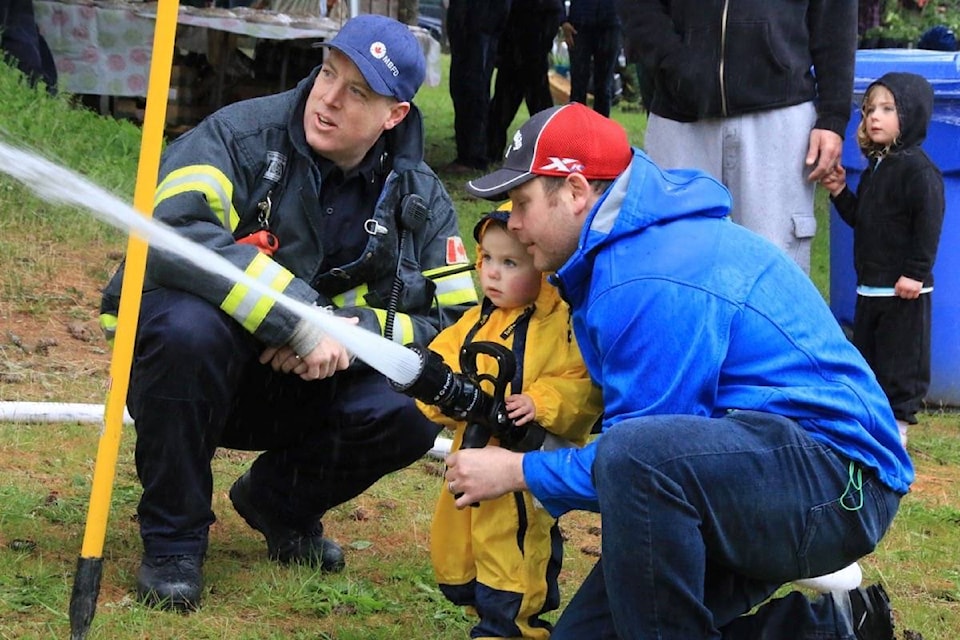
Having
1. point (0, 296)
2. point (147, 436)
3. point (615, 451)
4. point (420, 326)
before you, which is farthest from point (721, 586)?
point (0, 296)

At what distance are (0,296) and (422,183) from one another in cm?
373

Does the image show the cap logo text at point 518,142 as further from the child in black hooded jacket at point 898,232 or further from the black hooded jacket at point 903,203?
the black hooded jacket at point 903,203

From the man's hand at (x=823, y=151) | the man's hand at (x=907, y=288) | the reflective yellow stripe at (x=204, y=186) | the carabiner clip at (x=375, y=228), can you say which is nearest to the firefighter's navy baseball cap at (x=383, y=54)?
the carabiner clip at (x=375, y=228)

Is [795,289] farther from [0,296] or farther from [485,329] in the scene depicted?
[0,296]

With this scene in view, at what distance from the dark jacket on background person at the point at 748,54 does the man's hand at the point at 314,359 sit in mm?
2210

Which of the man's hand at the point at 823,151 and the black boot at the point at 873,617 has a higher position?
the man's hand at the point at 823,151

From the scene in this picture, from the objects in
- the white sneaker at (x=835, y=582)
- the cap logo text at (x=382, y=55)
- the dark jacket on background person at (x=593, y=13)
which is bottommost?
the white sneaker at (x=835, y=582)

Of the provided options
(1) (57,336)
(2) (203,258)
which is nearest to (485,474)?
(2) (203,258)

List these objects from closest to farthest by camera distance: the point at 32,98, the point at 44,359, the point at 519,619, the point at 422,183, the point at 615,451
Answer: the point at 615,451 → the point at 519,619 → the point at 422,183 → the point at 44,359 → the point at 32,98

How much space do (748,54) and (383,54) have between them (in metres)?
1.94

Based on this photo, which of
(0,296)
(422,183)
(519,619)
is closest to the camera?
(519,619)

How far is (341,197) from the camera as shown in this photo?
4070 mm

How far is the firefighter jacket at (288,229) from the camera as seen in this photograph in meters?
3.68

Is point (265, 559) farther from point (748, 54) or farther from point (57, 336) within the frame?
point (57, 336)
